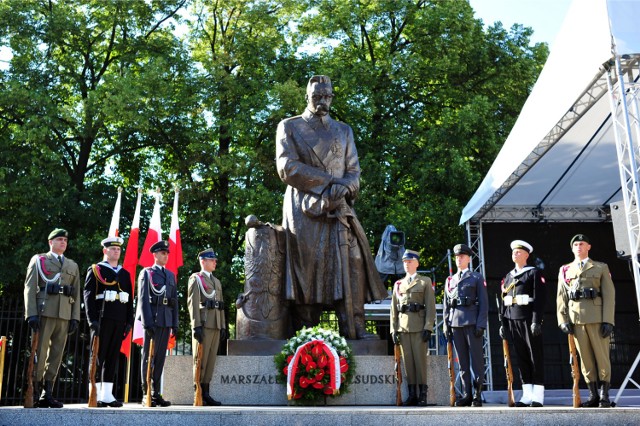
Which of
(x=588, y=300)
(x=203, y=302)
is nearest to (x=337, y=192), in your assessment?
(x=203, y=302)

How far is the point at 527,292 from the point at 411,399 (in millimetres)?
1599

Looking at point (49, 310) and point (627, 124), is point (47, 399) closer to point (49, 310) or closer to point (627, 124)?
point (49, 310)

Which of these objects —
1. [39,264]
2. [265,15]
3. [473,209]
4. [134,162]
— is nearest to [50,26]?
[134,162]

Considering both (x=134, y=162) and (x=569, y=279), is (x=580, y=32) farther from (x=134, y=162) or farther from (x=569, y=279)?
(x=134, y=162)

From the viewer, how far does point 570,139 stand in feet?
40.2

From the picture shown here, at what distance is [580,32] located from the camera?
921cm

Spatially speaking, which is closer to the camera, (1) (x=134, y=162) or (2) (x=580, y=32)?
(2) (x=580, y=32)

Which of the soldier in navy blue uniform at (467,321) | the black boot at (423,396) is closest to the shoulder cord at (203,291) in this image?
the black boot at (423,396)

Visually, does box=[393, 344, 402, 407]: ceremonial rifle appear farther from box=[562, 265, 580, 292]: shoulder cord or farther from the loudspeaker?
the loudspeaker

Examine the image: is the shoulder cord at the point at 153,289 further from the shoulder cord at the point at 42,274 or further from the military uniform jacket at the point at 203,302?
the shoulder cord at the point at 42,274

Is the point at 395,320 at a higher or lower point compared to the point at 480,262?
lower

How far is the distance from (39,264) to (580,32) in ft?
22.8

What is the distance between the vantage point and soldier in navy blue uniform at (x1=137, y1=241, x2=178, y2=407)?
7.19 meters

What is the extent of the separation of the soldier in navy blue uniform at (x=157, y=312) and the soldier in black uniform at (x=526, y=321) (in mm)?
3427
